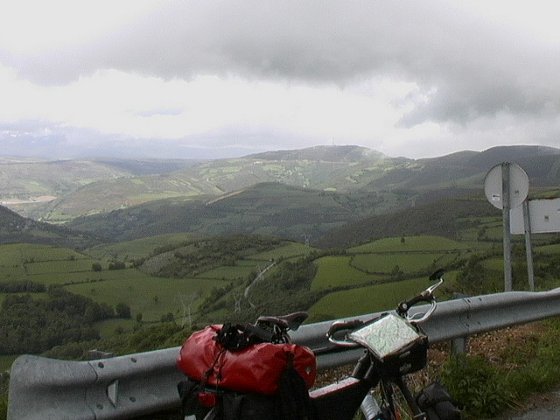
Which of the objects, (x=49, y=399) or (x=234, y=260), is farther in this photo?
(x=234, y=260)

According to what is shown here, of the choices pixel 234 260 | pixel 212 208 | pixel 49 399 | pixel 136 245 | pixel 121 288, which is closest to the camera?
pixel 49 399

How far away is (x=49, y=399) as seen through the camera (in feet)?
10.1

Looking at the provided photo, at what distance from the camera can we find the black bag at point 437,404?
8.80ft

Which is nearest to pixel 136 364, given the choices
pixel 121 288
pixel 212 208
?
pixel 121 288

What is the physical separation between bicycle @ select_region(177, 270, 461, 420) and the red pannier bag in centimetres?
4

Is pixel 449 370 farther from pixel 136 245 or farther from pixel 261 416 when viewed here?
pixel 136 245

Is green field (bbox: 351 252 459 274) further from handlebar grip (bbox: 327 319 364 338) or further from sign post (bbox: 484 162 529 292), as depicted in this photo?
handlebar grip (bbox: 327 319 364 338)

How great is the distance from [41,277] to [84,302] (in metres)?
13.9

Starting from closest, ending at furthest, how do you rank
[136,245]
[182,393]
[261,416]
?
[261,416], [182,393], [136,245]

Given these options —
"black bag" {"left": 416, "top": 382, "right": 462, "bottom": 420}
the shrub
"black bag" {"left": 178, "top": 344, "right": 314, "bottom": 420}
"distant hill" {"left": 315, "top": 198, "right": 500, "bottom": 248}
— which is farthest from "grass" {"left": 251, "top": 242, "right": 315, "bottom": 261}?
"black bag" {"left": 178, "top": 344, "right": 314, "bottom": 420}

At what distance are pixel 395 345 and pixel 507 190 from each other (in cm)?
645

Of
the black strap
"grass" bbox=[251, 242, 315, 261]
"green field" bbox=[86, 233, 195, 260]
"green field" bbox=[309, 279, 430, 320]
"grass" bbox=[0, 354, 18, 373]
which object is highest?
the black strap

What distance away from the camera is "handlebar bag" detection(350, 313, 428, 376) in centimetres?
258

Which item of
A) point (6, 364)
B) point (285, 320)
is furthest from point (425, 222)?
point (285, 320)
